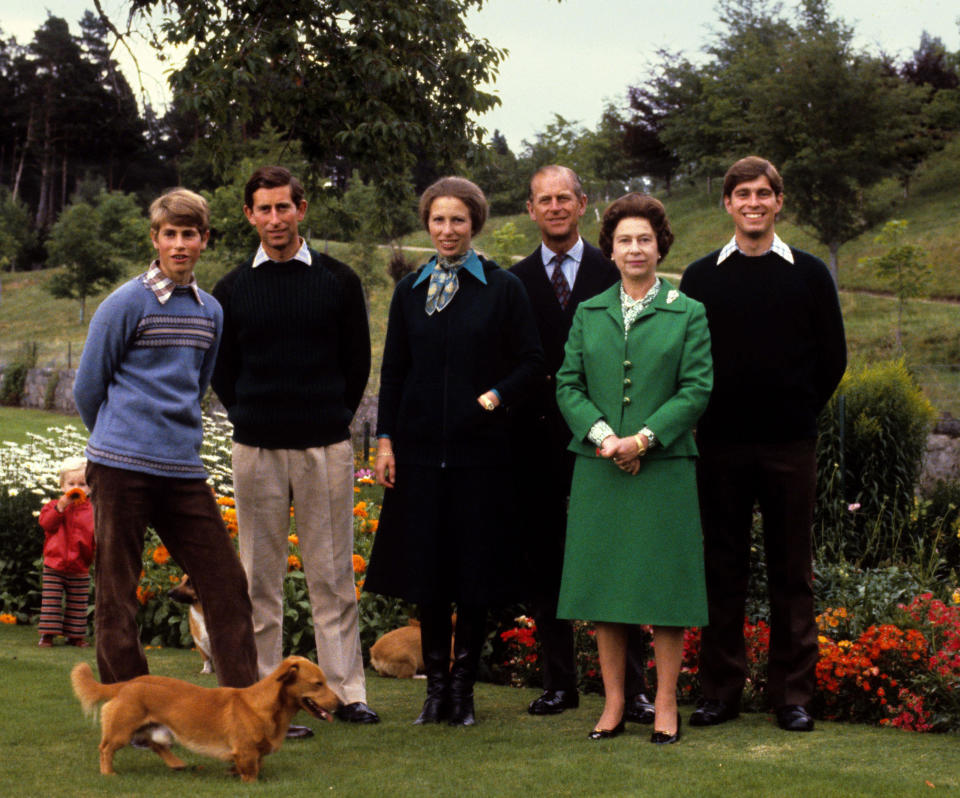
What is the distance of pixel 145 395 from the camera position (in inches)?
158

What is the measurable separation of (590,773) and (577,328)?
5.46ft

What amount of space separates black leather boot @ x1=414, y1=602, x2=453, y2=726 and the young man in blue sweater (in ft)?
2.67

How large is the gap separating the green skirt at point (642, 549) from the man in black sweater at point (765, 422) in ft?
1.10

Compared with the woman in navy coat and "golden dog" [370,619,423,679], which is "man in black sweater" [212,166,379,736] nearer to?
the woman in navy coat

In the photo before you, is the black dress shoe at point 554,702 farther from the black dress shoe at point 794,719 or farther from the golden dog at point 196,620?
the golden dog at point 196,620

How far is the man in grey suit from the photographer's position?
4934 mm

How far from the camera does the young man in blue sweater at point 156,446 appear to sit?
13.1ft

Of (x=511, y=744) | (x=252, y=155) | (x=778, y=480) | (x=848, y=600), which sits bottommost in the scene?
Answer: (x=511, y=744)

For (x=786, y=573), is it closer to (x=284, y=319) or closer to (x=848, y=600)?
(x=848, y=600)

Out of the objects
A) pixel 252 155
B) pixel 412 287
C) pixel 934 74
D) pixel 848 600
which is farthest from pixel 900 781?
pixel 934 74

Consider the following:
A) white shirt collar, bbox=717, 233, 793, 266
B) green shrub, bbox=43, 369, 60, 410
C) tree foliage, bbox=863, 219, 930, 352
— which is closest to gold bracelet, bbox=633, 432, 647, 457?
white shirt collar, bbox=717, 233, 793, 266

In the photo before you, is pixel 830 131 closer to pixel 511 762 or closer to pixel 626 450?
pixel 626 450

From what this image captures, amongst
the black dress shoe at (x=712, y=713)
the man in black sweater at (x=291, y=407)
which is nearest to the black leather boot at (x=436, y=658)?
the man in black sweater at (x=291, y=407)

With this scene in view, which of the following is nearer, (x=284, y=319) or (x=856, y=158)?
(x=284, y=319)
